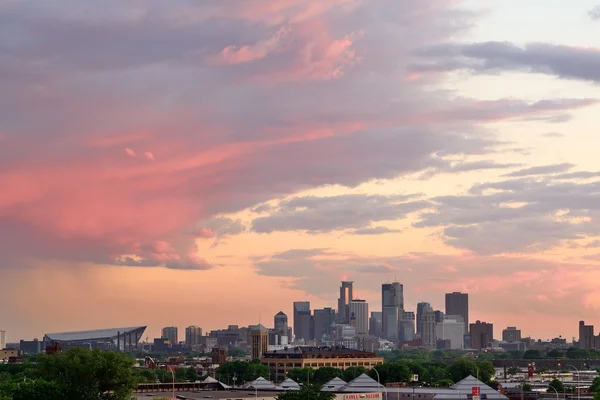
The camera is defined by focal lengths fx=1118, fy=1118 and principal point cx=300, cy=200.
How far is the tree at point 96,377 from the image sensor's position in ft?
461

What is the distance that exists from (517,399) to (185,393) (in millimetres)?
58899

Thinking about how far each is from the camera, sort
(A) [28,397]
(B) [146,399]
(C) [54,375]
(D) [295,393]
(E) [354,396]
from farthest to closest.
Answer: (E) [354,396]
(B) [146,399]
(D) [295,393]
(C) [54,375]
(A) [28,397]

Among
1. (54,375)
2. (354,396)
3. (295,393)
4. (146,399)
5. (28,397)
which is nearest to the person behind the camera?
(28,397)

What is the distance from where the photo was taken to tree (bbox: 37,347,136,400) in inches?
5536

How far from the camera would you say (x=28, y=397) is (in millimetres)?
135875

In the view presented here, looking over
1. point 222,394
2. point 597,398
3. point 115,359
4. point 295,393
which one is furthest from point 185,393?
point 597,398

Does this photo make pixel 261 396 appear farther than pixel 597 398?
Yes

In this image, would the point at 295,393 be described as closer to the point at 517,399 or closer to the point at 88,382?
the point at 88,382

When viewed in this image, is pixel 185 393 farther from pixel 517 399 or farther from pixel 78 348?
pixel 517 399

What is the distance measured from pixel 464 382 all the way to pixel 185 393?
4886 cm

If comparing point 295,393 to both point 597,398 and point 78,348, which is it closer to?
point 78,348

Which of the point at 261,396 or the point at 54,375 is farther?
the point at 261,396

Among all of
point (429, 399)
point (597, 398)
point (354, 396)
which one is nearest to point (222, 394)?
point (354, 396)

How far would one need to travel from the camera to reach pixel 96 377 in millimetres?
141625
